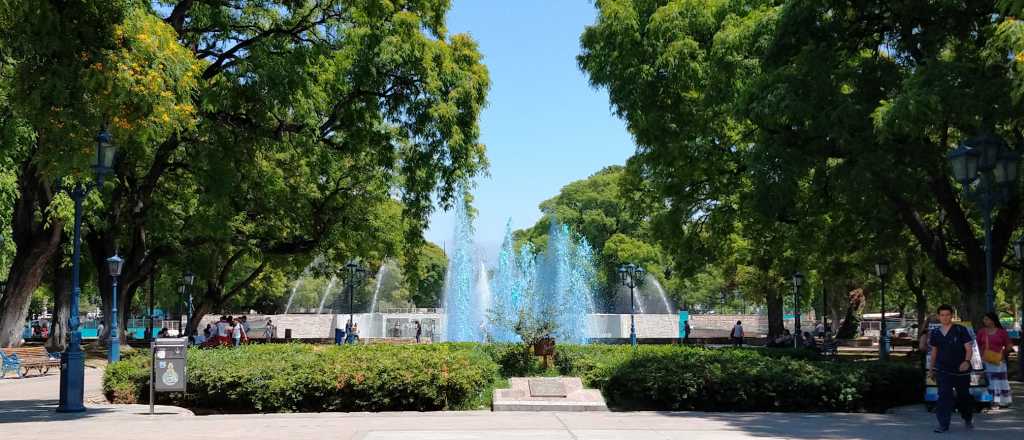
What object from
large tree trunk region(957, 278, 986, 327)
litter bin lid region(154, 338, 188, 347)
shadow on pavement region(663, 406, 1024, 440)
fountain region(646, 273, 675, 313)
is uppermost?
fountain region(646, 273, 675, 313)

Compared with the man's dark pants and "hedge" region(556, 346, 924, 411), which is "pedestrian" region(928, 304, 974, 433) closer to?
the man's dark pants

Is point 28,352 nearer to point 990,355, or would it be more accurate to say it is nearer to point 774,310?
point 990,355

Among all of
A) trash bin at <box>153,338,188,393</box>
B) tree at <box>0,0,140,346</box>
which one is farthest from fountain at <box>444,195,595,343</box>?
tree at <box>0,0,140,346</box>

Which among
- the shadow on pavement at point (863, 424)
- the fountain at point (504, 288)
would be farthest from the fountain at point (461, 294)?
the shadow on pavement at point (863, 424)

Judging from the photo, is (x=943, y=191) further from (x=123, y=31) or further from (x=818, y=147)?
(x=123, y=31)

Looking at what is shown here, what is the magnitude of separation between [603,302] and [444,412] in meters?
58.1

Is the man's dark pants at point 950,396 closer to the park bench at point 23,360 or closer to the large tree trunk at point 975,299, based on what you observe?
the large tree trunk at point 975,299

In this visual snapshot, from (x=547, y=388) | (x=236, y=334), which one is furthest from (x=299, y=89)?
(x=236, y=334)

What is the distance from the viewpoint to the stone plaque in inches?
591

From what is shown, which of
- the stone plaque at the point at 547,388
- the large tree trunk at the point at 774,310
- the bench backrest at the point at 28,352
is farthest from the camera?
the large tree trunk at the point at 774,310

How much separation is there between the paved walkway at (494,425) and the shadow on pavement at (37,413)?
2 cm

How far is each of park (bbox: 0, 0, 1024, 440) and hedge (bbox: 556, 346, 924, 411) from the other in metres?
0.05

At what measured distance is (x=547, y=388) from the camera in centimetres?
1503

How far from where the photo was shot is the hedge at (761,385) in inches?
578
